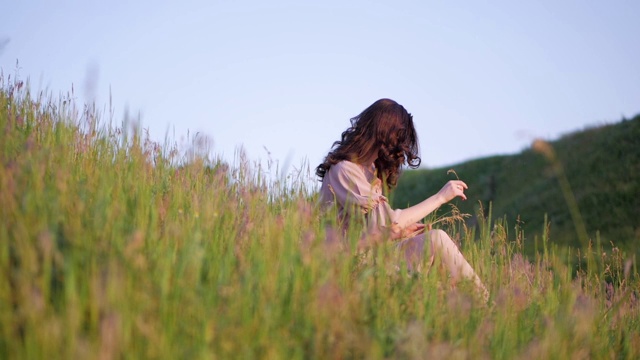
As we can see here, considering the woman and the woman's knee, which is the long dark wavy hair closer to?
the woman

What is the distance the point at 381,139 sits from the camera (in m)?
5.32

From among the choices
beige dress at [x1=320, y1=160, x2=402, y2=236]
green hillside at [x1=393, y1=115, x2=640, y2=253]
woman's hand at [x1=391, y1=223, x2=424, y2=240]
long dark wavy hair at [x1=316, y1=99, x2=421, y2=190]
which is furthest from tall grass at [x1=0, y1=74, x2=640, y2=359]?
green hillside at [x1=393, y1=115, x2=640, y2=253]

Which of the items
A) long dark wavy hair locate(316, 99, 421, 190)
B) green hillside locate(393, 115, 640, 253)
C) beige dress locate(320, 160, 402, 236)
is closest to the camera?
beige dress locate(320, 160, 402, 236)

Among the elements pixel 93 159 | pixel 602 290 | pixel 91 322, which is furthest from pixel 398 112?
pixel 91 322

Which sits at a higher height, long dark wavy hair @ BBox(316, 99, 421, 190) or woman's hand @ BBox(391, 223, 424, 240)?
long dark wavy hair @ BBox(316, 99, 421, 190)

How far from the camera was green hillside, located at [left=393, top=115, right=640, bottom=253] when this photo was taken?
760 inches

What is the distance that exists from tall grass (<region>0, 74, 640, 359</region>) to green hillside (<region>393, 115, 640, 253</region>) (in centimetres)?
1177

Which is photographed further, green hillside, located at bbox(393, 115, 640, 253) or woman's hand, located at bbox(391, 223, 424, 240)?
green hillside, located at bbox(393, 115, 640, 253)

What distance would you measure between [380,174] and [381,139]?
0.34 meters

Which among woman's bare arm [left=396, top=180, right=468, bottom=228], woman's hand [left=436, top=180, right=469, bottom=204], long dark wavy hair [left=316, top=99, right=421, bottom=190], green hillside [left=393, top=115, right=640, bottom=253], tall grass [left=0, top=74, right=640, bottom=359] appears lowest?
tall grass [left=0, top=74, right=640, bottom=359]

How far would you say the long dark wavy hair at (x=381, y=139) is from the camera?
533 cm

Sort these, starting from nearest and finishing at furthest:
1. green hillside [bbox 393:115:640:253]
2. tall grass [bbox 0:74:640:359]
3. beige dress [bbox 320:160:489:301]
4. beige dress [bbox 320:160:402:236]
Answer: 1. tall grass [bbox 0:74:640:359]
2. beige dress [bbox 320:160:489:301]
3. beige dress [bbox 320:160:402:236]
4. green hillside [bbox 393:115:640:253]

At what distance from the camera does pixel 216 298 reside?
9.00 feet

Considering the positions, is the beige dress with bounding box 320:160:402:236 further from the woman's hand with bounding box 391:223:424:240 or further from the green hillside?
the green hillside
